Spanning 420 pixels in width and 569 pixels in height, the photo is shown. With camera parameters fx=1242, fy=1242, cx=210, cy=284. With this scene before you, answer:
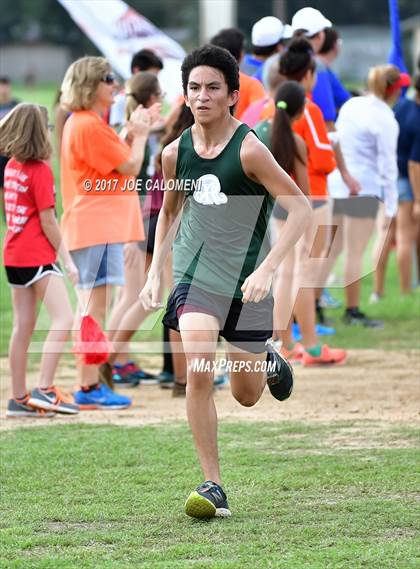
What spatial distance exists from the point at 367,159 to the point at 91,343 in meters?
4.08

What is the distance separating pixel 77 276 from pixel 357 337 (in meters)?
3.96

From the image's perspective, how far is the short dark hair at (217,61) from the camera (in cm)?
575

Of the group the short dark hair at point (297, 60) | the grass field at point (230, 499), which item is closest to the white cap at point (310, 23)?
the short dark hair at point (297, 60)

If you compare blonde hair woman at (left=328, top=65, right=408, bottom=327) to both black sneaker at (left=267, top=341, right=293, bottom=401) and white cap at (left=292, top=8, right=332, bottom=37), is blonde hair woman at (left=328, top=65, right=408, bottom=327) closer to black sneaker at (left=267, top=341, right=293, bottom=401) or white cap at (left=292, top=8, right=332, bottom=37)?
white cap at (left=292, top=8, right=332, bottom=37)

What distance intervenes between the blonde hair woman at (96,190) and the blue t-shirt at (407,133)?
178 inches

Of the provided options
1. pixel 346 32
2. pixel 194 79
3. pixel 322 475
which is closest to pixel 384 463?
pixel 322 475

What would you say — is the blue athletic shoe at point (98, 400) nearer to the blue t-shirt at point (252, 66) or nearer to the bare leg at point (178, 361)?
the bare leg at point (178, 361)

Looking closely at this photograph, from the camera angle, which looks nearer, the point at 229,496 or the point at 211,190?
the point at 211,190

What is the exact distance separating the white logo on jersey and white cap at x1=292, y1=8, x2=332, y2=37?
16.9ft

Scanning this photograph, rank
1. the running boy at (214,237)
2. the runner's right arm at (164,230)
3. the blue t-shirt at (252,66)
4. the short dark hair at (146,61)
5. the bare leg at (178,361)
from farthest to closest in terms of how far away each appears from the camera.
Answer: the blue t-shirt at (252,66)
the short dark hair at (146,61)
the bare leg at (178,361)
the runner's right arm at (164,230)
the running boy at (214,237)

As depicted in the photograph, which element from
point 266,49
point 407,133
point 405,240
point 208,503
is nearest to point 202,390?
point 208,503

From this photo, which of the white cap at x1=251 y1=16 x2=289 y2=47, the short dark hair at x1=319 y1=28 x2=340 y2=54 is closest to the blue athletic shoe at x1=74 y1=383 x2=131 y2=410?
the white cap at x1=251 y1=16 x2=289 y2=47

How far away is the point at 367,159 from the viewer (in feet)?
37.0

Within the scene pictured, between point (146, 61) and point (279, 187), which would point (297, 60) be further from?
point (279, 187)
